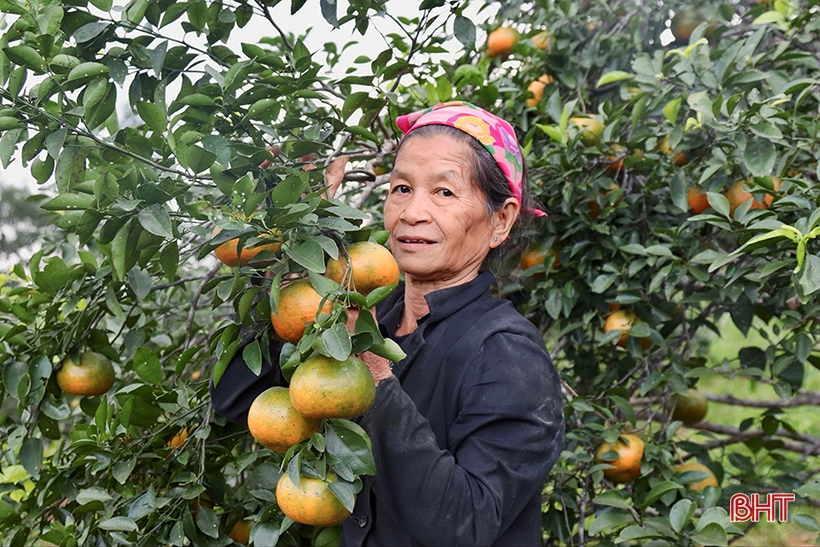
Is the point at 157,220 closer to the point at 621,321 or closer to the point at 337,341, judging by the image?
the point at 337,341

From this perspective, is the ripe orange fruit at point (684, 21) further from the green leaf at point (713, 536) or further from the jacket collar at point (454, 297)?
the green leaf at point (713, 536)

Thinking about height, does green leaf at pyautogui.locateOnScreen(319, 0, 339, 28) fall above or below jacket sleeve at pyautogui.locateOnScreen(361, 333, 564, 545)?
above

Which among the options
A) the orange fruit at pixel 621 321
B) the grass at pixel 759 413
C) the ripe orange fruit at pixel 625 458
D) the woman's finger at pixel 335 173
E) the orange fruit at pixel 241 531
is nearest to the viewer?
the woman's finger at pixel 335 173

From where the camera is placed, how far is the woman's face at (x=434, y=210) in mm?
1450

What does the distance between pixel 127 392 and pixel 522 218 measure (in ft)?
3.08

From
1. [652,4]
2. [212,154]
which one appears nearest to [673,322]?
[652,4]

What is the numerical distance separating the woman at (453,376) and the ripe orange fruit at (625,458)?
1.71 ft

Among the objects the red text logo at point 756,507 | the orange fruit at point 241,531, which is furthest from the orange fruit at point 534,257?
the orange fruit at point 241,531

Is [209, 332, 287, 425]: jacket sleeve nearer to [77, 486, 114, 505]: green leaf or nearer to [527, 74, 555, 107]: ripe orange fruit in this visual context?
[77, 486, 114, 505]: green leaf

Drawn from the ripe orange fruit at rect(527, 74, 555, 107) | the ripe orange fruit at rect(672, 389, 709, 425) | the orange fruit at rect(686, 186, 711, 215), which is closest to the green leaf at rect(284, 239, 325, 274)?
the orange fruit at rect(686, 186, 711, 215)

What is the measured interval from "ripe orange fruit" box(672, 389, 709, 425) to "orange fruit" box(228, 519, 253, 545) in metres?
1.38

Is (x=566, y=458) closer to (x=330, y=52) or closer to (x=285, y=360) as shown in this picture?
(x=285, y=360)

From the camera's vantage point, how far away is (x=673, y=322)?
2.26 m

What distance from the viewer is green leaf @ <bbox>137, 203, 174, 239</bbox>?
1044mm
